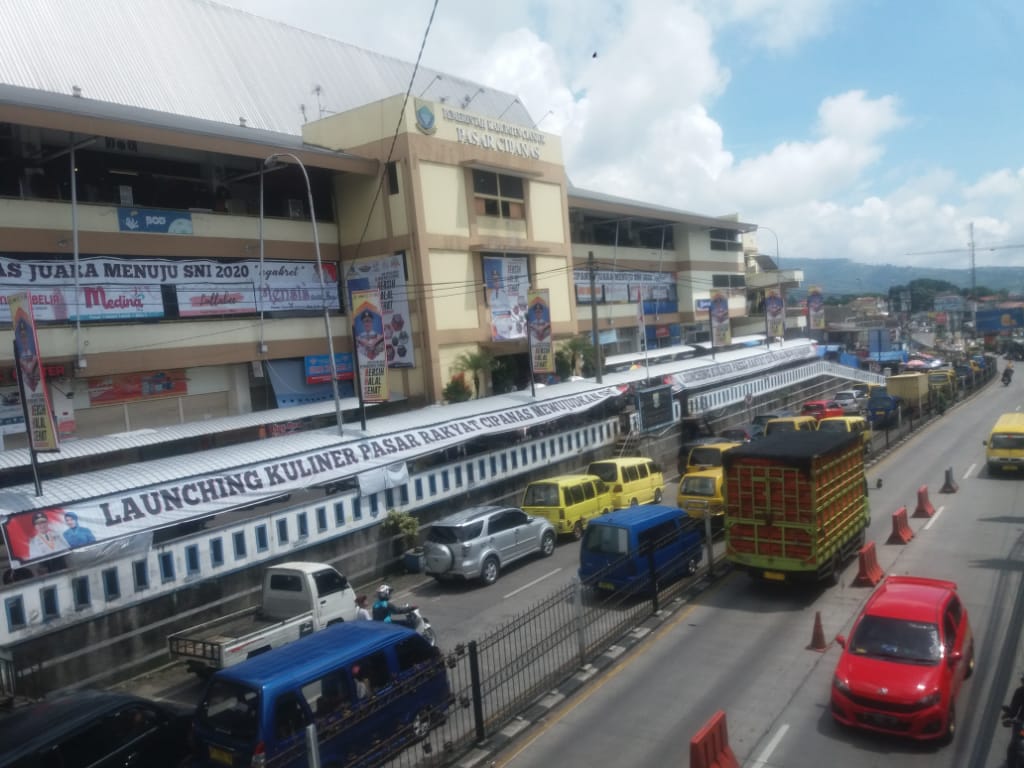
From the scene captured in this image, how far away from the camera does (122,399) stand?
24281 millimetres

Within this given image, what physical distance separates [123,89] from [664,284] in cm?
3302

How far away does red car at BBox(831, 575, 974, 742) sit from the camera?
30.9 feet

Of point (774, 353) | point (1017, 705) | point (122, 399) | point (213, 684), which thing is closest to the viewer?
point (1017, 705)

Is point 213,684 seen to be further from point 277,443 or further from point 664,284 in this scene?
point 664,284

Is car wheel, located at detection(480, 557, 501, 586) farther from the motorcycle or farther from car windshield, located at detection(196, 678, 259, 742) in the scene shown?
the motorcycle

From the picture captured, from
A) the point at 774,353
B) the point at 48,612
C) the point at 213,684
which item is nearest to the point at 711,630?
the point at 213,684

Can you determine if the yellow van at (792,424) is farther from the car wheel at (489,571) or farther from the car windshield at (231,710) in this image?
the car windshield at (231,710)

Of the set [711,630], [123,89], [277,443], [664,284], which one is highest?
[123,89]

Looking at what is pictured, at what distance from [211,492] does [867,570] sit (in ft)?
44.2

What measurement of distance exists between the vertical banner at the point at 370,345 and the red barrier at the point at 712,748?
14806 millimetres

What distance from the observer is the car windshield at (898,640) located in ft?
33.1

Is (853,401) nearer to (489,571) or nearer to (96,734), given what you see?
(489,571)

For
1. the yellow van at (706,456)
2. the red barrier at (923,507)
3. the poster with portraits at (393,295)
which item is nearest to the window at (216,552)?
the poster with portraits at (393,295)

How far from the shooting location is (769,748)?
973cm
